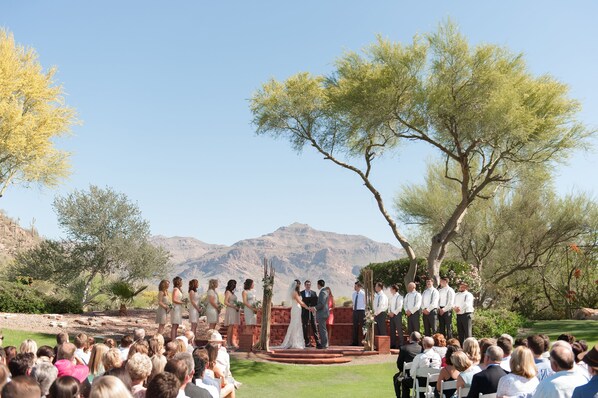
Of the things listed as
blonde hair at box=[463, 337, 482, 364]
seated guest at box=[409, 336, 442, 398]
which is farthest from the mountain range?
blonde hair at box=[463, 337, 482, 364]

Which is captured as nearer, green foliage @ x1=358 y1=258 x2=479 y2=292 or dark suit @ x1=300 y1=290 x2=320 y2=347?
dark suit @ x1=300 y1=290 x2=320 y2=347

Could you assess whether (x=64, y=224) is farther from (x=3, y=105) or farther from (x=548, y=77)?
(x=548, y=77)

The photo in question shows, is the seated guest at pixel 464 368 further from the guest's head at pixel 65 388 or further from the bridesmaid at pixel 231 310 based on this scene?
the bridesmaid at pixel 231 310

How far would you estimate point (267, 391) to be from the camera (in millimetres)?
14414

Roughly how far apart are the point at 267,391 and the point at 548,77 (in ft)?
58.6

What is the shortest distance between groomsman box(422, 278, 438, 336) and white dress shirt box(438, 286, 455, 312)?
0.19 m

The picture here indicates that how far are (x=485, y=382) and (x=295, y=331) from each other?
1223 centimetres

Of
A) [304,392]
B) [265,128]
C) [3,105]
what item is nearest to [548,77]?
[265,128]

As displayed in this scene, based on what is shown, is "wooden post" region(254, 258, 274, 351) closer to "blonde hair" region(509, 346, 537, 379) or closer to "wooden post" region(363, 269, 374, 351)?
"wooden post" region(363, 269, 374, 351)

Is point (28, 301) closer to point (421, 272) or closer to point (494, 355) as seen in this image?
point (421, 272)

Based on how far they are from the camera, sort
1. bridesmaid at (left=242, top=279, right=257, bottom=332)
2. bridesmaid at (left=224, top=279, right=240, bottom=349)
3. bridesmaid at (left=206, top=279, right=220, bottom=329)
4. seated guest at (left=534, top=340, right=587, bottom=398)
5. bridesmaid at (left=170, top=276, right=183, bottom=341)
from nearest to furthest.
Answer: seated guest at (left=534, top=340, right=587, bottom=398) < bridesmaid at (left=170, top=276, right=183, bottom=341) < bridesmaid at (left=206, top=279, right=220, bottom=329) < bridesmaid at (left=224, top=279, right=240, bottom=349) < bridesmaid at (left=242, top=279, right=257, bottom=332)

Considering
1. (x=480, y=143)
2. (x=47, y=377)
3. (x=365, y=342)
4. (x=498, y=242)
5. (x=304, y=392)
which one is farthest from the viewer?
(x=498, y=242)

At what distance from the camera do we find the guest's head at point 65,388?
4.64m

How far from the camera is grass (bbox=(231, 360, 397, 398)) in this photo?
1423 cm
